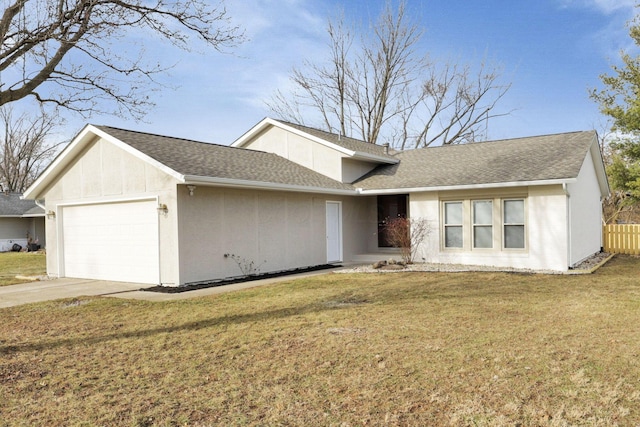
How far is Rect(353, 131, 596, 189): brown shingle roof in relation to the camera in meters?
14.0

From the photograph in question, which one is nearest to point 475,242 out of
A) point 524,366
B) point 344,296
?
point 344,296

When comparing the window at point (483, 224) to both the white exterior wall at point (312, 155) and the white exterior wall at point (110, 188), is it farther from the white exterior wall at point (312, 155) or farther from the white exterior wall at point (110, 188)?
the white exterior wall at point (110, 188)

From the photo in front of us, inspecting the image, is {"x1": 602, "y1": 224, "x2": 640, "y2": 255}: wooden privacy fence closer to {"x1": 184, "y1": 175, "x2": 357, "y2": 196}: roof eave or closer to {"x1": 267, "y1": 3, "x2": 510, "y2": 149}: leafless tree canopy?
{"x1": 184, "y1": 175, "x2": 357, "y2": 196}: roof eave

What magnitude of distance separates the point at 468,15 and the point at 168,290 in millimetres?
21408

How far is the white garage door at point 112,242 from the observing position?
484 inches

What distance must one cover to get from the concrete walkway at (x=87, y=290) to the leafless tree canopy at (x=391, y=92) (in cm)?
2204

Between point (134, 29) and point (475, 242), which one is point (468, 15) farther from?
point (134, 29)

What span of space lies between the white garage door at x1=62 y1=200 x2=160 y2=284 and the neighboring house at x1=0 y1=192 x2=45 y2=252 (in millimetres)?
19997

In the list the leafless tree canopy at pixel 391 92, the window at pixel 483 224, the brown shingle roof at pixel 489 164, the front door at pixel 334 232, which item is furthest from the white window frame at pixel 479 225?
the leafless tree canopy at pixel 391 92

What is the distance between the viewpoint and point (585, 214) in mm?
16156

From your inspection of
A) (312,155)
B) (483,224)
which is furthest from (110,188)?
(483,224)

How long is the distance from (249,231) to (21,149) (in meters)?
40.4

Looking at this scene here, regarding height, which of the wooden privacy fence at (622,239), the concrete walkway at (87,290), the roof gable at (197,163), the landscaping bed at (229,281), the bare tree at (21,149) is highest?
the bare tree at (21,149)

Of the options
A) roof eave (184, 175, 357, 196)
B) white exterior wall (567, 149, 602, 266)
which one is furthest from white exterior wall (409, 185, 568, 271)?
roof eave (184, 175, 357, 196)
